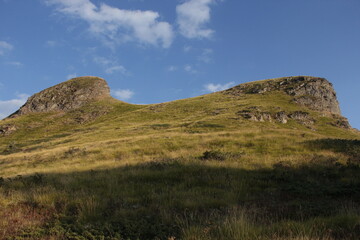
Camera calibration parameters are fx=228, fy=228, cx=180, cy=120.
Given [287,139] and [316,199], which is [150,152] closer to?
[287,139]

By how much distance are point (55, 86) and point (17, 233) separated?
121 metres

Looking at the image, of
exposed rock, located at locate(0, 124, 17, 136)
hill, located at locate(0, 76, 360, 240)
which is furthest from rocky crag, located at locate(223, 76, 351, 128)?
exposed rock, located at locate(0, 124, 17, 136)

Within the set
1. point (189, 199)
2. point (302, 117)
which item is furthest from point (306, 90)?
point (189, 199)

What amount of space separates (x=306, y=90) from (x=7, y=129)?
108778 millimetres

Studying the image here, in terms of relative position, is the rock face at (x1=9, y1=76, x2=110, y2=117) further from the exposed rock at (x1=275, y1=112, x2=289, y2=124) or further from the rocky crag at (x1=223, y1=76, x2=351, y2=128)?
the exposed rock at (x1=275, y1=112, x2=289, y2=124)

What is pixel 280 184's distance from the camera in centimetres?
830

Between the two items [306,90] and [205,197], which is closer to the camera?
[205,197]

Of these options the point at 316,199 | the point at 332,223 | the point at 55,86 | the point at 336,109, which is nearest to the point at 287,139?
the point at 316,199

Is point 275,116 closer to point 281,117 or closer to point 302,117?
point 281,117

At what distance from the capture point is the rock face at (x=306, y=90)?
84.7 m

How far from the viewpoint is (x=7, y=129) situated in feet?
251

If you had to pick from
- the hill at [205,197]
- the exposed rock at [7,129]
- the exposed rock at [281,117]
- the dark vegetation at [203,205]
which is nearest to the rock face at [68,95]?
the exposed rock at [7,129]

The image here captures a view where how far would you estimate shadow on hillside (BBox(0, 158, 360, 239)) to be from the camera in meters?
4.68

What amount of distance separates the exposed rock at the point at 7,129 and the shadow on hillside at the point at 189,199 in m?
81.1
